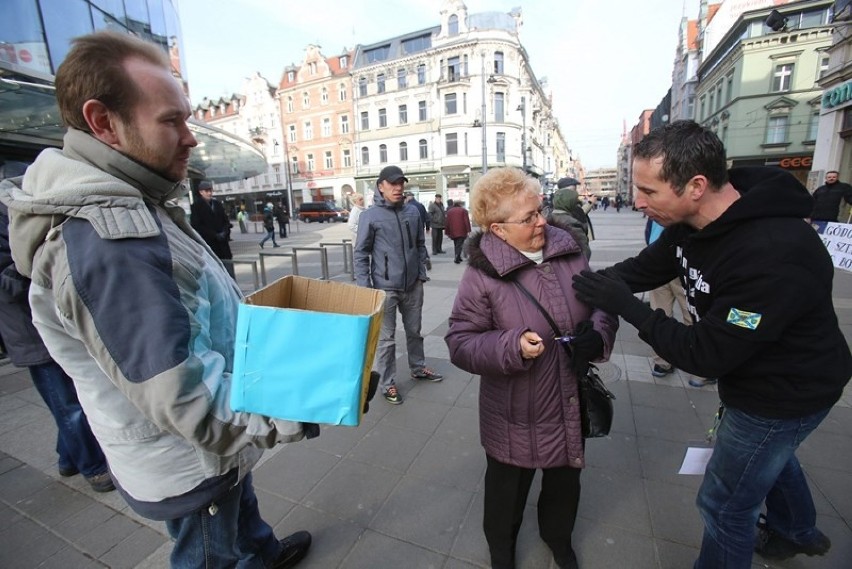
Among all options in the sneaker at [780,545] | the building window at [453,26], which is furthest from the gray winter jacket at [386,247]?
the building window at [453,26]

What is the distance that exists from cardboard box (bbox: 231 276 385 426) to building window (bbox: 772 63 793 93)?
35.7 metres

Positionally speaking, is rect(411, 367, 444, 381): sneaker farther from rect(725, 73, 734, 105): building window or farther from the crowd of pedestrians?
rect(725, 73, 734, 105): building window

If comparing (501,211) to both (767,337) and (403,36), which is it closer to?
(767,337)

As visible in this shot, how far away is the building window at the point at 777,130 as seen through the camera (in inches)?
1021

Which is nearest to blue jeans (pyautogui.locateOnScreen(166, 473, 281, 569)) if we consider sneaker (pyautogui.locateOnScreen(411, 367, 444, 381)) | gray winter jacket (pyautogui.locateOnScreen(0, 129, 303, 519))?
gray winter jacket (pyautogui.locateOnScreen(0, 129, 303, 519))

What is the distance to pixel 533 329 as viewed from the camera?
5.65ft

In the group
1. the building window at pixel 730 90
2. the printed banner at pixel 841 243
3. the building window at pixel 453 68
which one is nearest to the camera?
the printed banner at pixel 841 243

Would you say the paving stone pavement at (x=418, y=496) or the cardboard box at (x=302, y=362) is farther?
the paving stone pavement at (x=418, y=496)

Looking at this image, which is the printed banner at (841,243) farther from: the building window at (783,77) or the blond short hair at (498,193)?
the building window at (783,77)

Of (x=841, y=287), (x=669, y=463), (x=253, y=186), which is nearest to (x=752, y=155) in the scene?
(x=841, y=287)

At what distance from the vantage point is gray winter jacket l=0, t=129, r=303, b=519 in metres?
0.94

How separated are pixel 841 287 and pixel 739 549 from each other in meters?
8.28

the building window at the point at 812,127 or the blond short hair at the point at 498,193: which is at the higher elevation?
the building window at the point at 812,127

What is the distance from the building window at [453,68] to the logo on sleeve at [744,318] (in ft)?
120
